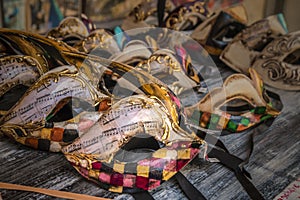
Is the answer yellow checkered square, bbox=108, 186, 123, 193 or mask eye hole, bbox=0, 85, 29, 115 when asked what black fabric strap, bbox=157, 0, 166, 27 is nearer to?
mask eye hole, bbox=0, 85, 29, 115

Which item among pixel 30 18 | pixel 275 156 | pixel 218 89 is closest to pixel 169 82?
pixel 218 89

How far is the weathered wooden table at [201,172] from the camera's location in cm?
55

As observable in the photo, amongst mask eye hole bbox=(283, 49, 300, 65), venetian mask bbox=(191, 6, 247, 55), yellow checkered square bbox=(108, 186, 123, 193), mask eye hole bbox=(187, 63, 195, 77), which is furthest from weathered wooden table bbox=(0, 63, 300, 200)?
venetian mask bbox=(191, 6, 247, 55)

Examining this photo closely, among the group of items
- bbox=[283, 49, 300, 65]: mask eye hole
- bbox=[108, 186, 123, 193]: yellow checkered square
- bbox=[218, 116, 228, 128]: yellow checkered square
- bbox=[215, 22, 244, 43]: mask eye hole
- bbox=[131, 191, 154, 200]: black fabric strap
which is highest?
bbox=[215, 22, 244, 43]: mask eye hole

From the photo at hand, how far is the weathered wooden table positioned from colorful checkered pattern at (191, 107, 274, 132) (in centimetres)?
2

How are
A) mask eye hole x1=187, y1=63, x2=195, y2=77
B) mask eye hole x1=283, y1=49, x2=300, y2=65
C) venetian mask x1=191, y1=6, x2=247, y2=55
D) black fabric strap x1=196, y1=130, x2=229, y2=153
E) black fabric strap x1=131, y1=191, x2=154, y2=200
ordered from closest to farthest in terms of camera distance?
black fabric strap x1=131, y1=191, x2=154, y2=200, black fabric strap x1=196, y1=130, x2=229, y2=153, mask eye hole x1=187, y1=63, x2=195, y2=77, mask eye hole x1=283, y1=49, x2=300, y2=65, venetian mask x1=191, y1=6, x2=247, y2=55

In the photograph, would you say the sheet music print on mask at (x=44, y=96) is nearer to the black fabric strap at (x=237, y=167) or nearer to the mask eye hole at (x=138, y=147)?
the mask eye hole at (x=138, y=147)

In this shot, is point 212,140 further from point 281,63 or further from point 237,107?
point 281,63

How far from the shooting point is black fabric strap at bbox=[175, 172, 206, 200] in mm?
542

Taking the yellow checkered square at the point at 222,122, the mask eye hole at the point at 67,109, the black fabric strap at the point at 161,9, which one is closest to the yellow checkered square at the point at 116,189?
the mask eye hole at the point at 67,109

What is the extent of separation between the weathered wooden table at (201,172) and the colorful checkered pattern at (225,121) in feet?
0.06

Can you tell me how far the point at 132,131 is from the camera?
0.55 m

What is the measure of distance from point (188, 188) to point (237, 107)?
0.91ft

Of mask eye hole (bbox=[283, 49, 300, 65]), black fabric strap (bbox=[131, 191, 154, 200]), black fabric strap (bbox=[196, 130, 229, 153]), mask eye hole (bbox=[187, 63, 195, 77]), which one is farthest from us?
mask eye hole (bbox=[283, 49, 300, 65])
